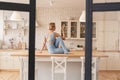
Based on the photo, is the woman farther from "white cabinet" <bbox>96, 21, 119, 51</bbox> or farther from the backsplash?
the backsplash

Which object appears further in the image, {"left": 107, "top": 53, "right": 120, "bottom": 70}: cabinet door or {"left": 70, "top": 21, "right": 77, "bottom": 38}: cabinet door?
{"left": 70, "top": 21, "right": 77, "bottom": 38}: cabinet door

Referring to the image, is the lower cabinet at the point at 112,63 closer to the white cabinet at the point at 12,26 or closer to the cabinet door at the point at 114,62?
the cabinet door at the point at 114,62

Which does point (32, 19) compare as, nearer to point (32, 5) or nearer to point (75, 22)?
point (32, 5)

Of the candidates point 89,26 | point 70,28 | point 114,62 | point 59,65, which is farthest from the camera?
point 70,28

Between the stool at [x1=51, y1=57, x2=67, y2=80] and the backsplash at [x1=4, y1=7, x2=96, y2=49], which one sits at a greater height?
the backsplash at [x1=4, y1=7, x2=96, y2=49]

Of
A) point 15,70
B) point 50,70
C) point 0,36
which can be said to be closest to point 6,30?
point 0,36

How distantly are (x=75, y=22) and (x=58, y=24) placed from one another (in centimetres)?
64

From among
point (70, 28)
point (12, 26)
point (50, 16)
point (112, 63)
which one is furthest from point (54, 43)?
point (12, 26)

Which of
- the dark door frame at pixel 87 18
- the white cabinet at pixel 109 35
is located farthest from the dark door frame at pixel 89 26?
the white cabinet at pixel 109 35

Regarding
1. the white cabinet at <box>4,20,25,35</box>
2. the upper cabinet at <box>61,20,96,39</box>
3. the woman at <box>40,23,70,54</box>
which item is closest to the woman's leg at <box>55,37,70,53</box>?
the woman at <box>40,23,70,54</box>

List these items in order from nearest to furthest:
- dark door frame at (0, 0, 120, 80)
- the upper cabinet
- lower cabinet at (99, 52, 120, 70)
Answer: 1. dark door frame at (0, 0, 120, 80)
2. lower cabinet at (99, 52, 120, 70)
3. the upper cabinet

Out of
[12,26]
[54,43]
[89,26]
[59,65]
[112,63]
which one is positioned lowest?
[112,63]

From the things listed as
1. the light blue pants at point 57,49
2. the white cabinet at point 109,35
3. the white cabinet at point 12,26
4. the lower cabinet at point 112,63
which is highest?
the white cabinet at point 12,26

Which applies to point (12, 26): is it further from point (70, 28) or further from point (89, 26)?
point (89, 26)
